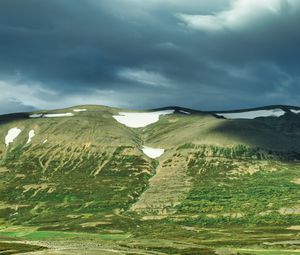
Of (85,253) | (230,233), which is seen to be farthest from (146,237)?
(85,253)

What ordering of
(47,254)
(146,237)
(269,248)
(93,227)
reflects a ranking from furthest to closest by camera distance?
(93,227) → (146,237) → (269,248) → (47,254)

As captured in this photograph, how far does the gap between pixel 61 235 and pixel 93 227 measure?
65.1 ft

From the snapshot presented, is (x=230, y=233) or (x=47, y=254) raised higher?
(x=47, y=254)

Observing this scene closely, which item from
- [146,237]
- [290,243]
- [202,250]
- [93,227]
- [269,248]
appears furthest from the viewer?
[93,227]

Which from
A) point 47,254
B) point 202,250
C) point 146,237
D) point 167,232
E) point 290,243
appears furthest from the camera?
point 167,232

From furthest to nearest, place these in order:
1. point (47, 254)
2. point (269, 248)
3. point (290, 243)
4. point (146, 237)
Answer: point (146, 237) → point (290, 243) → point (269, 248) → point (47, 254)

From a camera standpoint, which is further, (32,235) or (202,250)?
(32,235)

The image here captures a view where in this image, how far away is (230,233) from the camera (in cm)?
17425

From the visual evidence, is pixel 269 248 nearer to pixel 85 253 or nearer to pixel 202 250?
pixel 202 250

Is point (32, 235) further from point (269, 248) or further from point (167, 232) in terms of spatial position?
point (269, 248)

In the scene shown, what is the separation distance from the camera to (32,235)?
572 ft

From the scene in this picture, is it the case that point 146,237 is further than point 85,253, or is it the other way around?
point 146,237

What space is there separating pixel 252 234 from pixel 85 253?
3473 inches

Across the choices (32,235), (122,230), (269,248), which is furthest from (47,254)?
(122,230)
